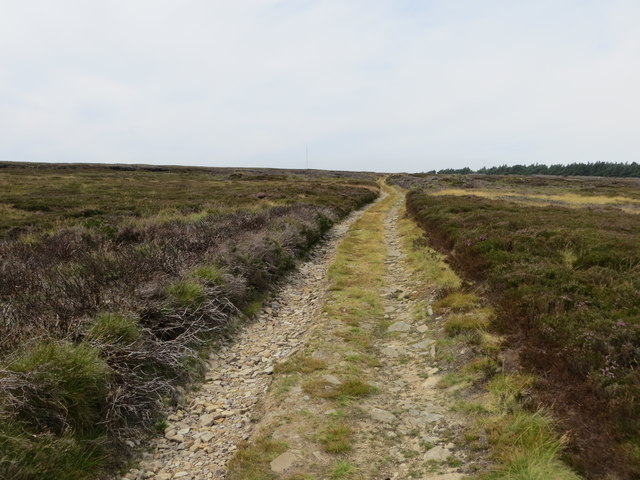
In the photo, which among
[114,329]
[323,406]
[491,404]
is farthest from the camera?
[114,329]

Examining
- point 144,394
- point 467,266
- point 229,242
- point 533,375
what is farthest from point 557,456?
point 229,242

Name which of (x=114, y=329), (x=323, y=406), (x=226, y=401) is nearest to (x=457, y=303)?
(x=323, y=406)

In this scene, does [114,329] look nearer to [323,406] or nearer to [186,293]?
[186,293]

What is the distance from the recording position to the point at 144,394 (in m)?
5.18

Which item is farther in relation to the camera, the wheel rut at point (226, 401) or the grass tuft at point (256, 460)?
the wheel rut at point (226, 401)

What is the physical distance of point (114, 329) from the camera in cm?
566

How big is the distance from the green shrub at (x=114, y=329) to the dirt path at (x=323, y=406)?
1.42 meters

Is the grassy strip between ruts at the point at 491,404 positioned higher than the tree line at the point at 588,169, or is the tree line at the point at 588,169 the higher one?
the tree line at the point at 588,169

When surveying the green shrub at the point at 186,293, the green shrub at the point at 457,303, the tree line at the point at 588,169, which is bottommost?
the green shrub at the point at 457,303

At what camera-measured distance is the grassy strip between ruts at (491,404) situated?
385 centimetres

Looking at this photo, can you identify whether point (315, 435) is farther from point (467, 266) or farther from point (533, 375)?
point (467, 266)

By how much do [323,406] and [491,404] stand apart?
237cm

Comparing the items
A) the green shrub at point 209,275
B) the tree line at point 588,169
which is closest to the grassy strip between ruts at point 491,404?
the green shrub at point 209,275

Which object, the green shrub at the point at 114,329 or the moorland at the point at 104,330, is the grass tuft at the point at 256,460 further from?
the green shrub at the point at 114,329
